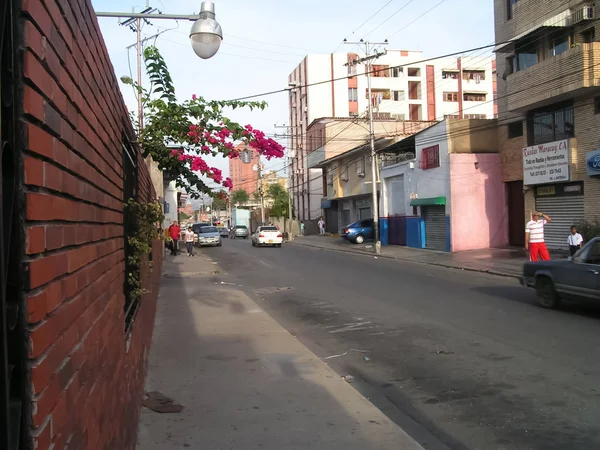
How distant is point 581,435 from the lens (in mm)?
4582

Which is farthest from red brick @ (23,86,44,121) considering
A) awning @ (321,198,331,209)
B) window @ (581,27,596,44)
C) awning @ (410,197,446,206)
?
awning @ (321,198,331,209)

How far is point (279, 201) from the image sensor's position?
68.0 meters

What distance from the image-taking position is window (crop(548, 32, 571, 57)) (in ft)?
67.6

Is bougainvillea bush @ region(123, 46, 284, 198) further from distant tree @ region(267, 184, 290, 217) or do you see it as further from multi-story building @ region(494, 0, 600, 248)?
distant tree @ region(267, 184, 290, 217)

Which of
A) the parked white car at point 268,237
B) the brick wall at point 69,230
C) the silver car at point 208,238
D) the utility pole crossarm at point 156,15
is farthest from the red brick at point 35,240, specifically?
the silver car at point 208,238

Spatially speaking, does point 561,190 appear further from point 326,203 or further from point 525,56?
point 326,203

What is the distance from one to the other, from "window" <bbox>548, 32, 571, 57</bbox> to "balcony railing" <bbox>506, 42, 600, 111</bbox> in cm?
97

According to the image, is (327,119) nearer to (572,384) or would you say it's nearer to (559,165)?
(559,165)

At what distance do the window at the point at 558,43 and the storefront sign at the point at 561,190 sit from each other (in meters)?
5.04

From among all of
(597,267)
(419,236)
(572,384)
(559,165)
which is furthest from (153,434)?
(419,236)

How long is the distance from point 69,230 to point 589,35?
22366 mm

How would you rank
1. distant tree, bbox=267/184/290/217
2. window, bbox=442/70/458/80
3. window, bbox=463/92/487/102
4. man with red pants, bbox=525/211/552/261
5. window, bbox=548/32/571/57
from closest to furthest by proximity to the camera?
man with red pants, bbox=525/211/552/261 → window, bbox=548/32/571/57 → distant tree, bbox=267/184/290/217 → window, bbox=442/70/458/80 → window, bbox=463/92/487/102

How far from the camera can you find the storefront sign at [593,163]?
19.1 m

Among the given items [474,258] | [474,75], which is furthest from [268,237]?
Answer: [474,75]
